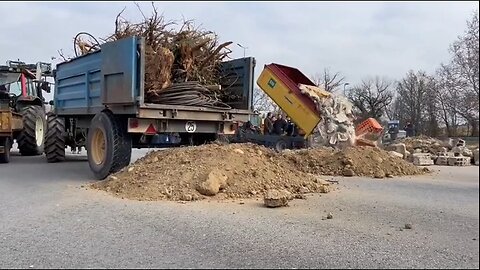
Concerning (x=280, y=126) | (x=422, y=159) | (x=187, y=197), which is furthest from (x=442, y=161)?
(x=187, y=197)

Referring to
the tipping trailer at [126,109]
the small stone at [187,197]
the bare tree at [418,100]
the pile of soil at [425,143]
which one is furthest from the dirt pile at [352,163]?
the bare tree at [418,100]

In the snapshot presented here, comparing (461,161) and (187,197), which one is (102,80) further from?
(461,161)

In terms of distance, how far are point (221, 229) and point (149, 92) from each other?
3412 millimetres

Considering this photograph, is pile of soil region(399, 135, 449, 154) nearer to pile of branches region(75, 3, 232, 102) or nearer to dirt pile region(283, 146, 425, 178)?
dirt pile region(283, 146, 425, 178)

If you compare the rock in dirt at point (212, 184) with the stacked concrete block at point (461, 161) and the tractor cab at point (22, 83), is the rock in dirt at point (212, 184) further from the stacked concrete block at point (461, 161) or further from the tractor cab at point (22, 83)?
the tractor cab at point (22, 83)

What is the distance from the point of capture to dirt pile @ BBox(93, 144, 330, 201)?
6.47m

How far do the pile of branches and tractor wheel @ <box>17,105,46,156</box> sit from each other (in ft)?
16.2

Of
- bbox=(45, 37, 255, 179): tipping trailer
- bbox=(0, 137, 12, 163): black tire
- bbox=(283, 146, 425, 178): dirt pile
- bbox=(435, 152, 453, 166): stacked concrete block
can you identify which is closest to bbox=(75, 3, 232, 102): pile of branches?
bbox=(45, 37, 255, 179): tipping trailer

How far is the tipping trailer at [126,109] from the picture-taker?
7227mm

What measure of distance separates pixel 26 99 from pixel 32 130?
2.99 ft

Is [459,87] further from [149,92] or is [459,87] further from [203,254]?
[149,92]

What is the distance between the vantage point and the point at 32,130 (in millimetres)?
12789

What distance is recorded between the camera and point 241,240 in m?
4.38

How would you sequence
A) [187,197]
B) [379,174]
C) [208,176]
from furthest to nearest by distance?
[379,174] → [208,176] → [187,197]
